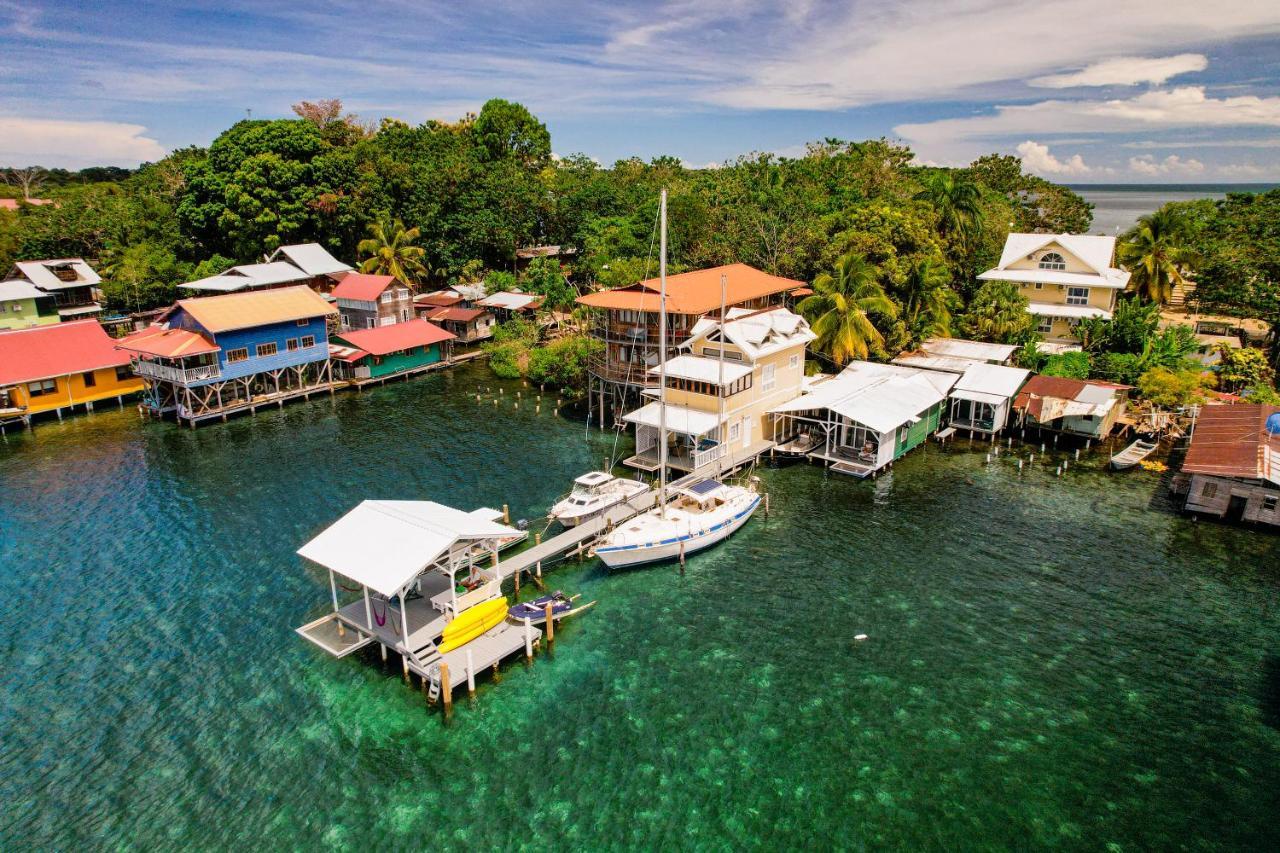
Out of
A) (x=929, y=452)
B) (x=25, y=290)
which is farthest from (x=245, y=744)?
(x=25, y=290)

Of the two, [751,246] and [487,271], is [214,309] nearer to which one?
[487,271]

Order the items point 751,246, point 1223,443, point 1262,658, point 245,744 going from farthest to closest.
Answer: point 751,246 < point 1223,443 < point 1262,658 < point 245,744

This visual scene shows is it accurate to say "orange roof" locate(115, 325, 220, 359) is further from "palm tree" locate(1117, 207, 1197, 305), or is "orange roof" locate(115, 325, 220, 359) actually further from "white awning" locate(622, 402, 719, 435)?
"palm tree" locate(1117, 207, 1197, 305)

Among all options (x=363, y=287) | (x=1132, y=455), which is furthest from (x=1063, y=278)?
(x=363, y=287)

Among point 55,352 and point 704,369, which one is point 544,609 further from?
point 55,352

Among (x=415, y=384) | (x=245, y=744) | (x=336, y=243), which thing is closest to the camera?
(x=245, y=744)

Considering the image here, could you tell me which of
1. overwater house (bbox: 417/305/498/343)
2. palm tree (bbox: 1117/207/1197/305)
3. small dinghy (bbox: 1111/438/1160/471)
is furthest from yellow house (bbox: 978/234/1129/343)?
overwater house (bbox: 417/305/498/343)
